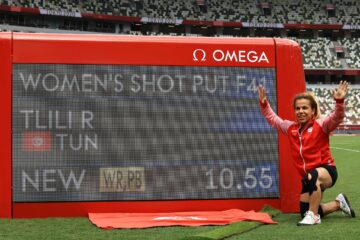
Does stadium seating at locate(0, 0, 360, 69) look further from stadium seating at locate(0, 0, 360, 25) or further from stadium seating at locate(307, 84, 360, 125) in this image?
stadium seating at locate(307, 84, 360, 125)

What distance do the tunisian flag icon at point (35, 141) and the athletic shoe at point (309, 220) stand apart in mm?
1967

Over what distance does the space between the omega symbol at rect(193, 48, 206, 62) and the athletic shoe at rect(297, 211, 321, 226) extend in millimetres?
1479

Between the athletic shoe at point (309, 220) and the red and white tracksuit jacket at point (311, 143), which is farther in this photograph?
the red and white tracksuit jacket at point (311, 143)

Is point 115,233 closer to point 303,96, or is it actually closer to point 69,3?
point 303,96

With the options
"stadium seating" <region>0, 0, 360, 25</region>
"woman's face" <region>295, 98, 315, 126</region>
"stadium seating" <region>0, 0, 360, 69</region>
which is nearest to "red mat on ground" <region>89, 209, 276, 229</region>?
"woman's face" <region>295, 98, 315, 126</region>

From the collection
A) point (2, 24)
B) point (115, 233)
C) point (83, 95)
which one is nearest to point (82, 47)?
point (83, 95)

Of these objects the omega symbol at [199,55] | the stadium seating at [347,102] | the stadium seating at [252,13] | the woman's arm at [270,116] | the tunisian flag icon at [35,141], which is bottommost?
the stadium seating at [347,102]

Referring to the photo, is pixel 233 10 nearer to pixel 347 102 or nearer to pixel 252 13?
pixel 252 13

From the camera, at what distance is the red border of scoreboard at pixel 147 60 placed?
13.8 feet

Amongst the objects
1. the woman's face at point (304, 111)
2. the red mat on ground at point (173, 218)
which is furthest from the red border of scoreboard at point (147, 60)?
the woman's face at point (304, 111)

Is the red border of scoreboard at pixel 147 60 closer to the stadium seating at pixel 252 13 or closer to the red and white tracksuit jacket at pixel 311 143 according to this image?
the red and white tracksuit jacket at pixel 311 143

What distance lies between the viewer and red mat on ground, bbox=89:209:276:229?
3824 millimetres

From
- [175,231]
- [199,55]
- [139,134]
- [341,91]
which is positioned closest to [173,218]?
[175,231]

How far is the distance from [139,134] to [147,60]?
1.96ft
